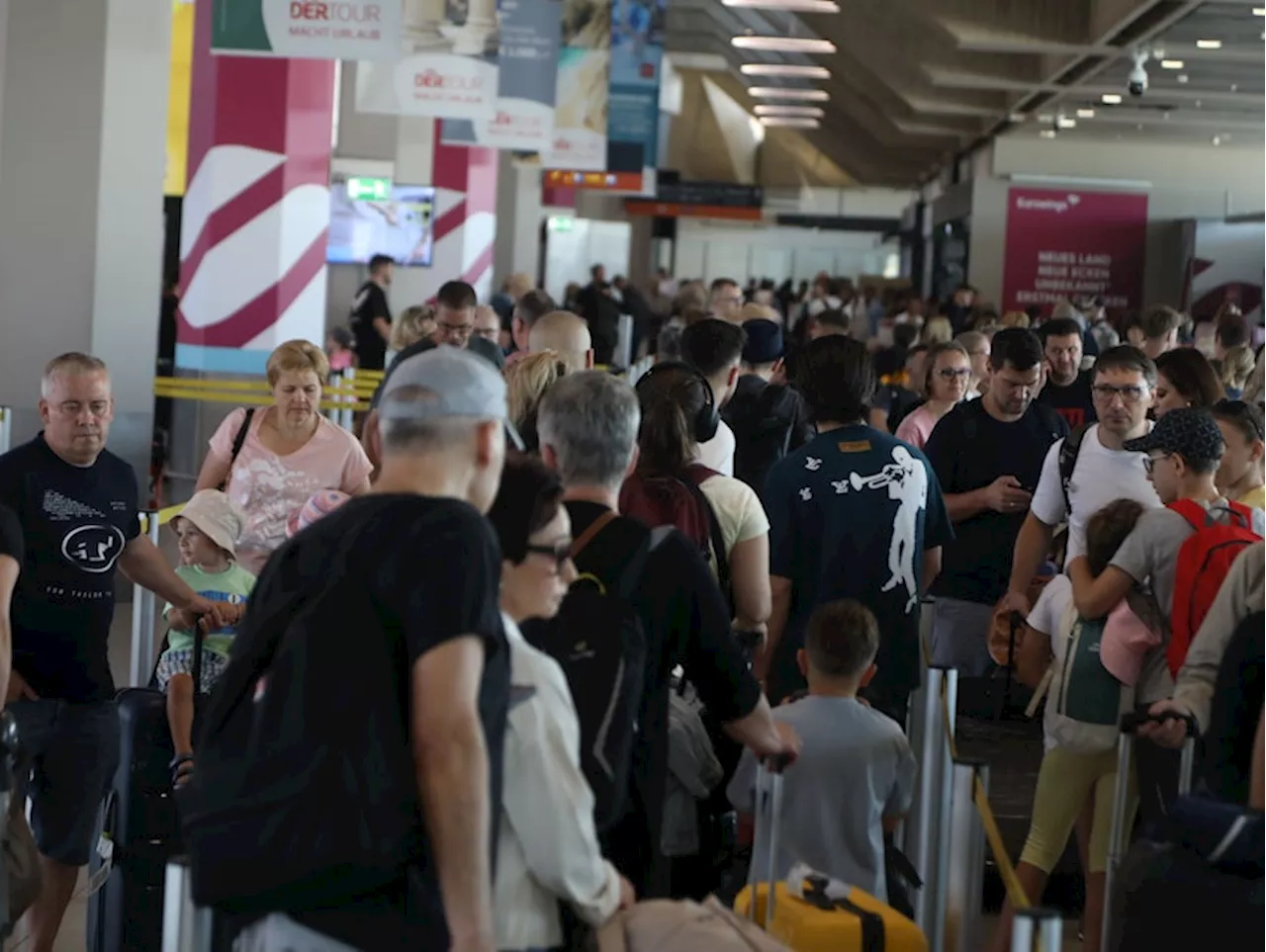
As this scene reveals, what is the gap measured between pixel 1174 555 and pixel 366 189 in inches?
779

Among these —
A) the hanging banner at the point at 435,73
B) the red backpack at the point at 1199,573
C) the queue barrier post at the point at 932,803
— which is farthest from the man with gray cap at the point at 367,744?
the hanging banner at the point at 435,73

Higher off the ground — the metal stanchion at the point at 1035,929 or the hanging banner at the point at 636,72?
the hanging banner at the point at 636,72

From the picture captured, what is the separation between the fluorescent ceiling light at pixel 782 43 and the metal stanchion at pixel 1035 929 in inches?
846

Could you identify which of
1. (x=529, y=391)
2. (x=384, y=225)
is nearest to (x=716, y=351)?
(x=529, y=391)

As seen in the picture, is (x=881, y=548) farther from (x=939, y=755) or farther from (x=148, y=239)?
(x=148, y=239)

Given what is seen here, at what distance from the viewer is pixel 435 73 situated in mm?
16297

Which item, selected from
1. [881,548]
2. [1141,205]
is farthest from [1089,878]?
[1141,205]

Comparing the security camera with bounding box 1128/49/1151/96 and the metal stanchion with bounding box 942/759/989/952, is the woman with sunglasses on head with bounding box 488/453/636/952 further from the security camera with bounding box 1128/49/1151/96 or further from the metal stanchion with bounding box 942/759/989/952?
the security camera with bounding box 1128/49/1151/96

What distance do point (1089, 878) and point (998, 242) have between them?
25.6m

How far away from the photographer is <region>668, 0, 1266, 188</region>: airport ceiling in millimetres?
19000

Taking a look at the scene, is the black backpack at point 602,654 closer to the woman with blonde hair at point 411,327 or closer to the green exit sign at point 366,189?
the woman with blonde hair at point 411,327

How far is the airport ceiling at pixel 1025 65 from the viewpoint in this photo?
1900 cm

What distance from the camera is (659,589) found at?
13.1ft

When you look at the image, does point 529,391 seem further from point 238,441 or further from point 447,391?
point 447,391
